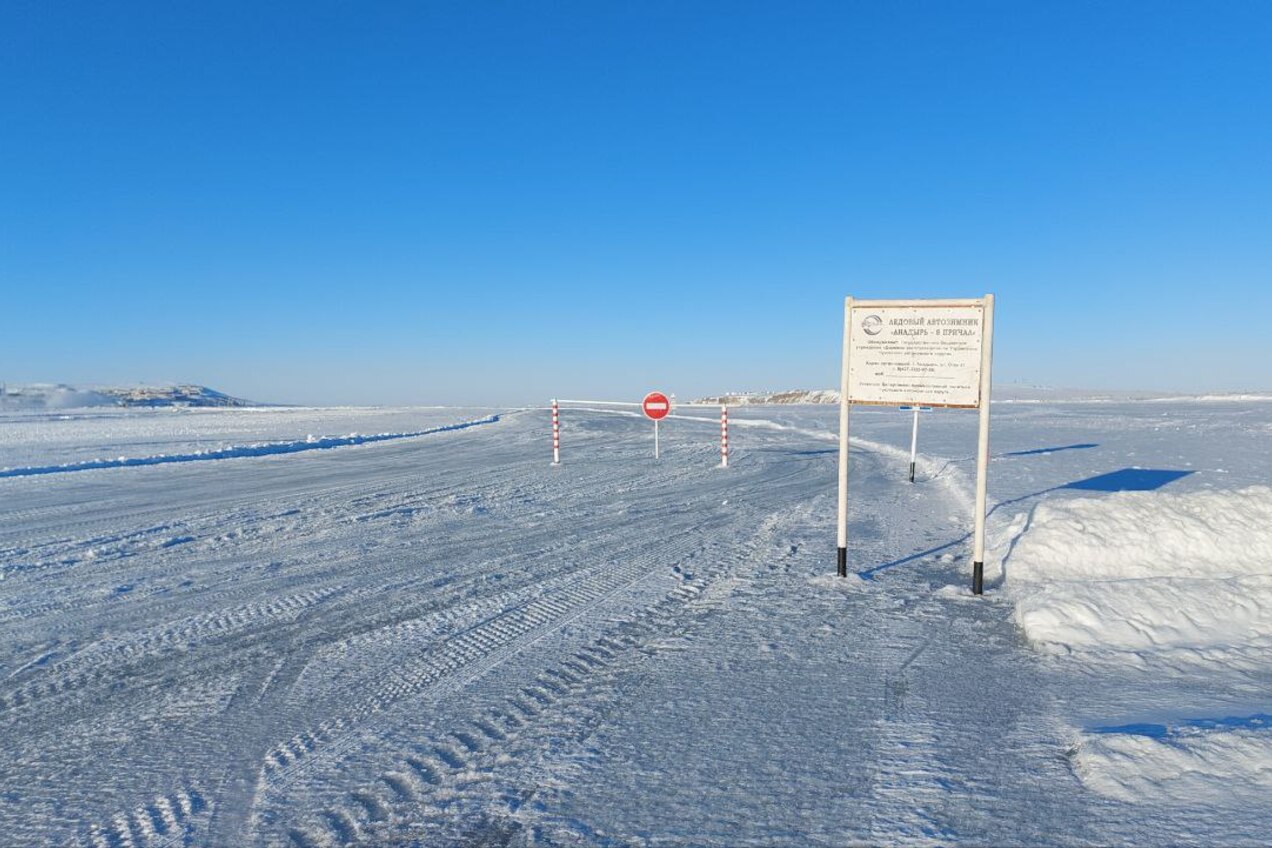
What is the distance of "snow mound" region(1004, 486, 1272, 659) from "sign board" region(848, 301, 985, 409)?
1.84 m

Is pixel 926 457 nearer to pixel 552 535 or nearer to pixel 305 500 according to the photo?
pixel 552 535

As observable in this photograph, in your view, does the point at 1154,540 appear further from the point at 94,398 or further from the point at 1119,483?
the point at 94,398

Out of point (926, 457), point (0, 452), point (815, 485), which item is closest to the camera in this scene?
point (815, 485)

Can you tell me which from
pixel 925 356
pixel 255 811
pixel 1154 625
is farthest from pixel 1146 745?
pixel 255 811

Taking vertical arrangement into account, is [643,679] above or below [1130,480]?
below

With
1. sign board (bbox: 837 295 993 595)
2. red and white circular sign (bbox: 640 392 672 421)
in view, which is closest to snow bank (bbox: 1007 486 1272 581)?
sign board (bbox: 837 295 993 595)

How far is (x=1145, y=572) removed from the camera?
6.32 metres

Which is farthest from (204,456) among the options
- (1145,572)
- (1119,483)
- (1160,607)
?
(1119,483)

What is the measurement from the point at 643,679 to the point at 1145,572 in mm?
5020

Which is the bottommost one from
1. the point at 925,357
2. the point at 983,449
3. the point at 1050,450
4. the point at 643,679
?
the point at 643,679

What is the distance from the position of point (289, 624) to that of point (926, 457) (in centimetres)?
1556

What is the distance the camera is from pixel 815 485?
44.2 feet

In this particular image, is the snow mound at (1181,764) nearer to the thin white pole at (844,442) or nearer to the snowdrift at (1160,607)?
the snowdrift at (1160,607)

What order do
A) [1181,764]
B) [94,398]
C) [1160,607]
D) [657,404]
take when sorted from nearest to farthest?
[1181,764] < [1160,607] < [657,404] < [94,398]
